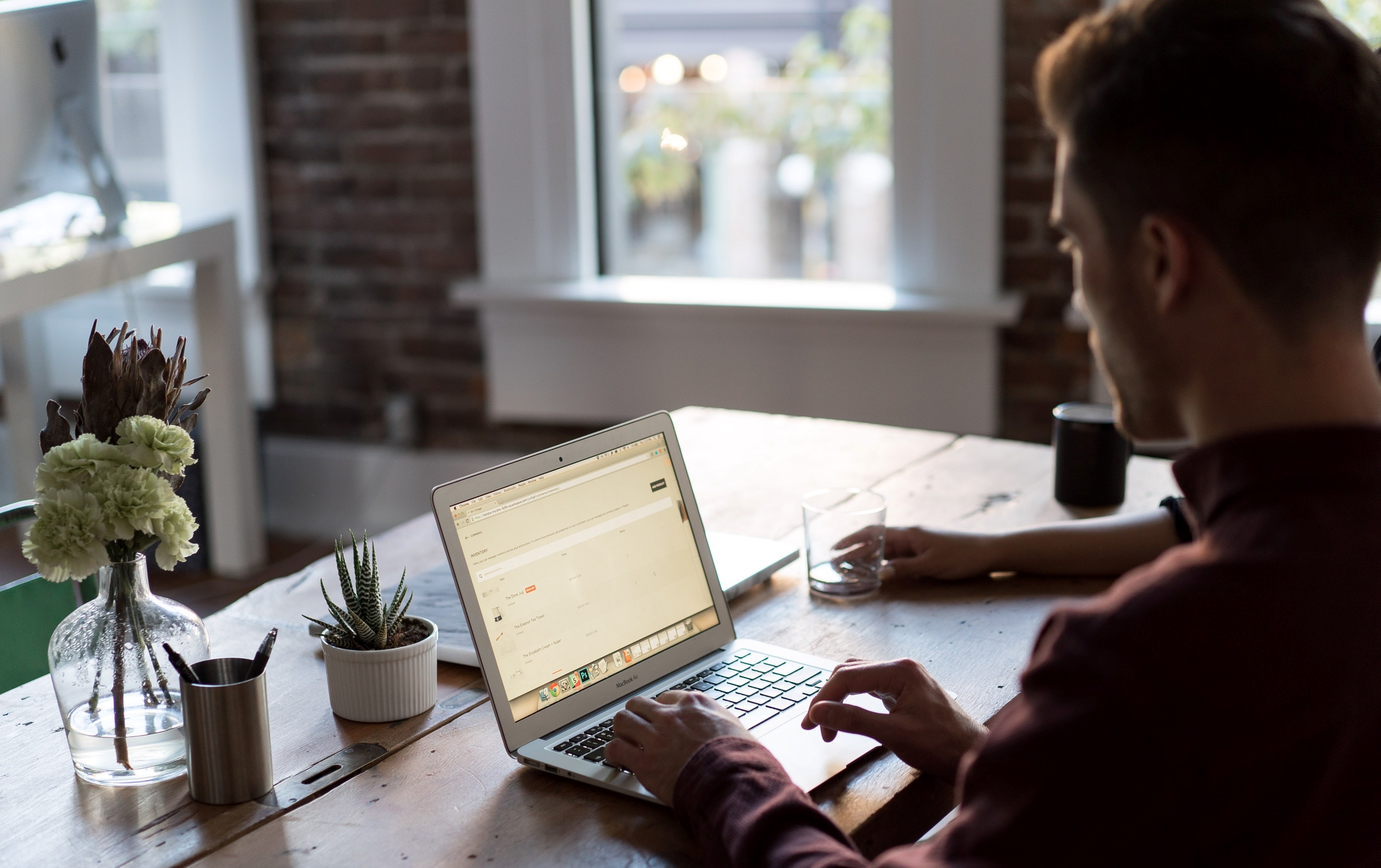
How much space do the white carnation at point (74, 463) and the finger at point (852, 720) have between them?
2.04 feet

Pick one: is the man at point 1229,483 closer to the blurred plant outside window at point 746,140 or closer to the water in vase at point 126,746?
the water in vase at point 126,746

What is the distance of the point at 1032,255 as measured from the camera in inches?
120

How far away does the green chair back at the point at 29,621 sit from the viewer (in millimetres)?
1505

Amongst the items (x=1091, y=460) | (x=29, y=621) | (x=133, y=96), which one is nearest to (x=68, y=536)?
(x=29, y=621)

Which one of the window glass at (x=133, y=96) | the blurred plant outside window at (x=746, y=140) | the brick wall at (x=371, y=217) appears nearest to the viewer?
the blurred plant outside window at (x=746, y=140)

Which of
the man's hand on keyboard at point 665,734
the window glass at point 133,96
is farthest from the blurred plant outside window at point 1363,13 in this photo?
the window glass at point 133,96

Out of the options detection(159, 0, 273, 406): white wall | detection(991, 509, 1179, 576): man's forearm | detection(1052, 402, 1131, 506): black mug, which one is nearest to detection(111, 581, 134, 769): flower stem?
detection(991, 509, 1179, 576): man's forearm

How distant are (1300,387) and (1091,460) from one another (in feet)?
3.34

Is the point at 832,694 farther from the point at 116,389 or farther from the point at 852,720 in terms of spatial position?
the point at 116,389

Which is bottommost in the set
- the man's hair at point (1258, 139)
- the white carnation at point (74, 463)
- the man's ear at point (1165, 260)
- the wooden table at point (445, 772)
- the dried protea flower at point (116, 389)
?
the wooden table at point (445, 772)

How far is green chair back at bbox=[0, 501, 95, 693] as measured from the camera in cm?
150

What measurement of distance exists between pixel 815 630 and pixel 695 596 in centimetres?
17

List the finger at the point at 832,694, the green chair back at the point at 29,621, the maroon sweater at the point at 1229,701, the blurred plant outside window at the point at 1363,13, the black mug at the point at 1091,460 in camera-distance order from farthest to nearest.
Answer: the blurred plant outside window at the point at 1363,13 < the black mug at the point at 1091,460 < the green chair back at the point at 29,621 < the finger at the point at 832,694 < the maroon sweater at the point at 1229,701

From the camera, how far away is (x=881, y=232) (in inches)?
130
